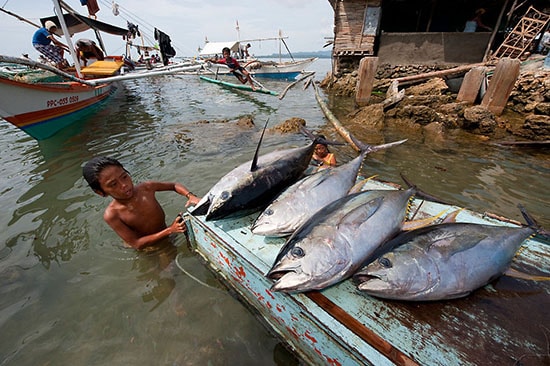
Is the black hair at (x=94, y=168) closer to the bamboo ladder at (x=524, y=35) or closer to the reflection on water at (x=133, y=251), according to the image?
the reflection on water at (x=133, y=251)

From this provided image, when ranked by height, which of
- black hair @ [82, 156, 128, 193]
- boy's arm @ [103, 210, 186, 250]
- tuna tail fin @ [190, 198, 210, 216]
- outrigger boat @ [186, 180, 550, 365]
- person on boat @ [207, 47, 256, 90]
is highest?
person on boat @ [207, 47, 256, 90]

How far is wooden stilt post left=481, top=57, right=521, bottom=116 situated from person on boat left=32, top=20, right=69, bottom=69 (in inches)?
685

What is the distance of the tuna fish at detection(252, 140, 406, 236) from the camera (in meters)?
1.92

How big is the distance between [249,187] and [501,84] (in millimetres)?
9998

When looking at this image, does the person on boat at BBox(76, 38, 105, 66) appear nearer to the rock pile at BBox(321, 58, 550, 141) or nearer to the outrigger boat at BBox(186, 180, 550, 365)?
the rock pile at BBox(321, 58, 550, 141)

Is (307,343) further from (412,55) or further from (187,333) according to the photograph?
(412,55)

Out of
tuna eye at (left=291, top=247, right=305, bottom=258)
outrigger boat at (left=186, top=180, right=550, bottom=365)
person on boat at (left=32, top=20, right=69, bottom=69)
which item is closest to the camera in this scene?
outrigger boat at (left=186, top=180, right=550, bottom=365)

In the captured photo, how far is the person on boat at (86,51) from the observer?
40.1ft

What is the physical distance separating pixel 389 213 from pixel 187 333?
227 centimetres

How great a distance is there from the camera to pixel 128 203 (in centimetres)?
267

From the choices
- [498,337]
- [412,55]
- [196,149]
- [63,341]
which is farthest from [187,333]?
[412,55]

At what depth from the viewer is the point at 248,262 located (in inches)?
70.7

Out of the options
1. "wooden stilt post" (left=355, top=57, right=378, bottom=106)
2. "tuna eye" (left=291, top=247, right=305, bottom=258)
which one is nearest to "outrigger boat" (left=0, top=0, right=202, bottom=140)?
"tuna eye" (left=291, top=247, right=305, bottom=258)

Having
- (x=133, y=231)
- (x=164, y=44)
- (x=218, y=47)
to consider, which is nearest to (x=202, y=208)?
(x=133, y=231)
